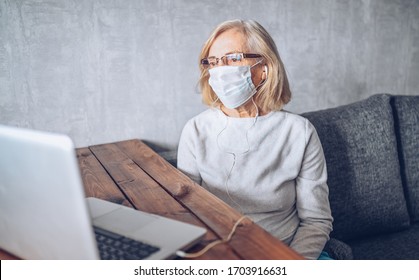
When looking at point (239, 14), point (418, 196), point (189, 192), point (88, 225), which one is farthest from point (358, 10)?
point (88, 225)

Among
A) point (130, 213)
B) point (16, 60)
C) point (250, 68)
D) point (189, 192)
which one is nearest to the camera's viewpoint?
point (130, 213)

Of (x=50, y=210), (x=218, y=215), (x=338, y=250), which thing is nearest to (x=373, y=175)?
(x=338, y=250)

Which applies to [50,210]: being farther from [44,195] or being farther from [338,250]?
[338,250]

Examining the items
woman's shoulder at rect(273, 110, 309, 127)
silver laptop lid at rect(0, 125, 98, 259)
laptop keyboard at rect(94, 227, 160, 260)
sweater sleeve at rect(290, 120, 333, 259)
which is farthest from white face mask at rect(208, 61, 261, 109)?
silver laptop lid at rect(0, 125, 98, 259)

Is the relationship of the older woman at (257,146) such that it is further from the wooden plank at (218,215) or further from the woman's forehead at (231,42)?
the wooden plank at (218,215)

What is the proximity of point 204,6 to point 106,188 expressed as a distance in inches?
37.4

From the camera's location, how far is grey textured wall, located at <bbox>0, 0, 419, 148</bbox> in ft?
4.56

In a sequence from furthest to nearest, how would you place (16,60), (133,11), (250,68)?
1. (133,11)
2. (16,60)
3. (250,68)

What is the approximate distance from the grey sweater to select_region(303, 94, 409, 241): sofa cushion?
26 centimetres

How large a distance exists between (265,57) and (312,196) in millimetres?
445

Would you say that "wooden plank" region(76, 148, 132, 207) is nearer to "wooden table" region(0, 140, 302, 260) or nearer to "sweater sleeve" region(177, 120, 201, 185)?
"wooden table" region(0, 140, 302, 260)

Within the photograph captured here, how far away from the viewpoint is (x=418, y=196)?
153 cm

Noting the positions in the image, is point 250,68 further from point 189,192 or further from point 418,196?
point 418,196

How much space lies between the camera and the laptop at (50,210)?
47 cm
